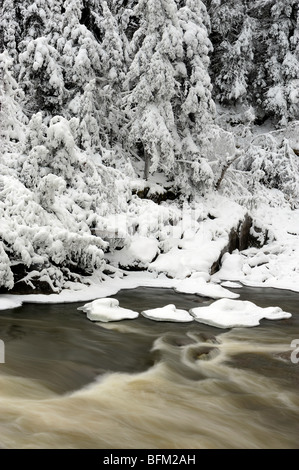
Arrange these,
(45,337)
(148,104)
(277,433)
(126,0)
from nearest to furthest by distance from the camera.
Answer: (277,433), (45,337), (148,104), (126,0)

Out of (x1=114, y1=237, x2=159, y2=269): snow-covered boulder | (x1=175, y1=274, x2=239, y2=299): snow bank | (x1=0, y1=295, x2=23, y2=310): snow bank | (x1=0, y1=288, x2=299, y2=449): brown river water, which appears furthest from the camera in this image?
(x1=114, y1=237, x2=159, y2=269): snow-covered boulder

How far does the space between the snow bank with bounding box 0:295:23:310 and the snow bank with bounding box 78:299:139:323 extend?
1344mm

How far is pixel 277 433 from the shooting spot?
394cm

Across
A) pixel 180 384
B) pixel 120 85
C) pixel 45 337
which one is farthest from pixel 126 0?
pixel 180 384

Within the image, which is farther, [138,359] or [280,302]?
[280,302]

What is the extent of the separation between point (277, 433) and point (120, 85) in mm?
16769

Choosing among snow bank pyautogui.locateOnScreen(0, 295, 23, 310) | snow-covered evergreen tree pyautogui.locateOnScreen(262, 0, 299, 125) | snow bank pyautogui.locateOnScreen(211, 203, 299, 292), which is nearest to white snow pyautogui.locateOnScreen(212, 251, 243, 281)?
snow bank pyautogui.locateOnScreen(211, 203, 299, 292)

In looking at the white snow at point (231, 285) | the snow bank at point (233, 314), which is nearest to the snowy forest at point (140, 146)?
the white snow at point (231, 285)

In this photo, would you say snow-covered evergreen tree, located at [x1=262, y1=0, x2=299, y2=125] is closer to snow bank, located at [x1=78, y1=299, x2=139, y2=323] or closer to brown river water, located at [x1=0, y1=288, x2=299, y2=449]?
brown river water, located at [x1=0, y1=288, x2=299, y2=449]

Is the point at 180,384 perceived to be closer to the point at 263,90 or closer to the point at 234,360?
the point at 234,360

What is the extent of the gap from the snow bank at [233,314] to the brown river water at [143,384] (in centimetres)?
24

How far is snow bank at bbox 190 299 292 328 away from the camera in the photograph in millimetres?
7793

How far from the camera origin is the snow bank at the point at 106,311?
776 cm

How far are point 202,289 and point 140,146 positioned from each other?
10.8 m
